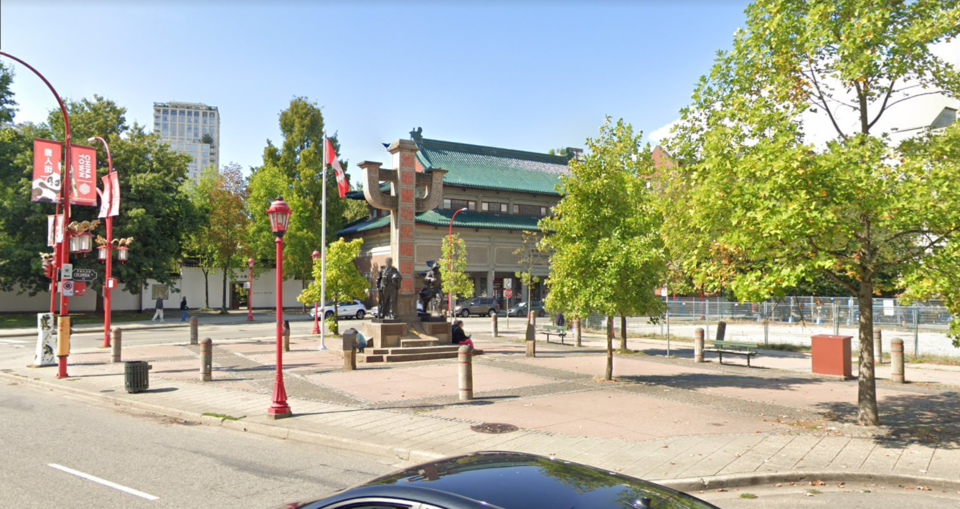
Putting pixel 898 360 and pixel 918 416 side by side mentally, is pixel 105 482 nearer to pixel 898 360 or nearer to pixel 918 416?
pixel 918 416

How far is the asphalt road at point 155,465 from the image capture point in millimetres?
6570

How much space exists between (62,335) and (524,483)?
695 inches

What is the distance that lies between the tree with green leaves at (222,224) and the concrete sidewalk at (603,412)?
1353 inches

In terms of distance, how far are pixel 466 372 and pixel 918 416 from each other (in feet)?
27.4

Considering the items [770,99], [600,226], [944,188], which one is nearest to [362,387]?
[600,226]

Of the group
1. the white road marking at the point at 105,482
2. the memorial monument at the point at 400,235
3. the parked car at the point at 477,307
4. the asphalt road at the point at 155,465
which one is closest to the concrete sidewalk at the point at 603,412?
the asphalt road at the point at 155,465

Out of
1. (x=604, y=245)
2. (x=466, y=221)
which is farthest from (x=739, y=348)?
(x=466, y=221)

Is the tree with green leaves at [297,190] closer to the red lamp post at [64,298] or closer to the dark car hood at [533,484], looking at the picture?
the red lamp post at [64,298]

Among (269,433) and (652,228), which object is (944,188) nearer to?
(652,228)

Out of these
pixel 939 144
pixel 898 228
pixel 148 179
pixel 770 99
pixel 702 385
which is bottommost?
pixel 702 385

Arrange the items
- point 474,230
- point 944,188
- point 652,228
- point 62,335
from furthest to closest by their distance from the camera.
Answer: point 474,230
point 62,335
point 652,228
point 944,188

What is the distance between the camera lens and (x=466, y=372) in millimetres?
12422

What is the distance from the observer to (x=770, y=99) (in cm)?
1054

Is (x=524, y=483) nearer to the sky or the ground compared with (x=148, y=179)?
nearer to the ground
